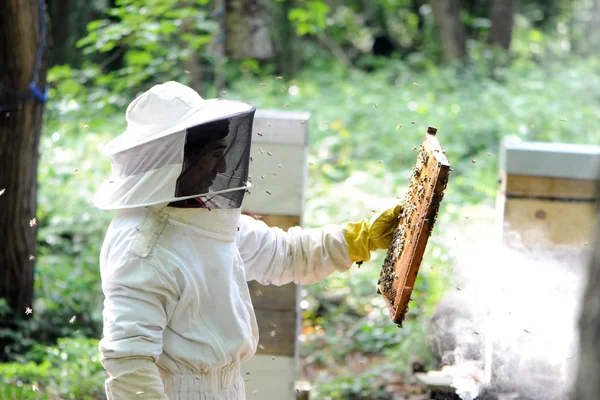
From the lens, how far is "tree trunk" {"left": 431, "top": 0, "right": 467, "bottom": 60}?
13.4 meters

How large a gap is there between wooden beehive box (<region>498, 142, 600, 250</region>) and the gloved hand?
4.12 ft

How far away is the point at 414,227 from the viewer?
2297 millimetres

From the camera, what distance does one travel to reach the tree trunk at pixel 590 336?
1085mm

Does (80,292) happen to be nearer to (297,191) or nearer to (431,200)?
(297,191)

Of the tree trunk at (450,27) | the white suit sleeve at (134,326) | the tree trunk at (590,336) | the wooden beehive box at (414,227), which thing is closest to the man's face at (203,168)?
the white suit sleeve at (134,326)

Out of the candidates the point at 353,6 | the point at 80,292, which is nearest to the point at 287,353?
the point at 80,292

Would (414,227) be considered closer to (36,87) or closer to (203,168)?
(203,168)

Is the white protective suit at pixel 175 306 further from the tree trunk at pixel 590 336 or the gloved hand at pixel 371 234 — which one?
the tree trunk at pixel 590 336

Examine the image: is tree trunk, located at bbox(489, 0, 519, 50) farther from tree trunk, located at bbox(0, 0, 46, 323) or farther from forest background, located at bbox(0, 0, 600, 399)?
tree trunk, located at bbox(0, 0, 46, 323)

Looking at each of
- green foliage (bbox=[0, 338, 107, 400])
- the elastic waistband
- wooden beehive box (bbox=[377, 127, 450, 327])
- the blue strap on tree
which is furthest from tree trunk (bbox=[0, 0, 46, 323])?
wooden beehive box (bbox=[377, 127, 450, 327])

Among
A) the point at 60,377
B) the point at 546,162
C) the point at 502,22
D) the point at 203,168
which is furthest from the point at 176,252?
the point at 502,22

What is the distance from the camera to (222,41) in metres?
6.62

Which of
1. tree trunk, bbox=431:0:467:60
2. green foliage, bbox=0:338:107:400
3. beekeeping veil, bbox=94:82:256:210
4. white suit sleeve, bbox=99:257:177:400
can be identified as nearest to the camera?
white suit sleeve, bbox=99:257:177:400

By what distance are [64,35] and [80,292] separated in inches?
288
